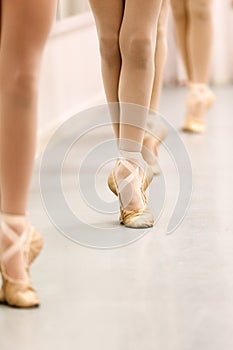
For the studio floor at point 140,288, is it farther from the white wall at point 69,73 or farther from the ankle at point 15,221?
the white wall at point 69,73

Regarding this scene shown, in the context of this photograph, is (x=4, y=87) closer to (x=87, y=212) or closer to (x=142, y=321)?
(x=142, y=321)

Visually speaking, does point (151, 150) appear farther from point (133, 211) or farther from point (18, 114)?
point (18, 114)

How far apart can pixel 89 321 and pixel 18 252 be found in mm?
183

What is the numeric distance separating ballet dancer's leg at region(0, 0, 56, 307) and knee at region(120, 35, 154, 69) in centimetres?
58

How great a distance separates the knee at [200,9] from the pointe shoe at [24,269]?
1.93 m

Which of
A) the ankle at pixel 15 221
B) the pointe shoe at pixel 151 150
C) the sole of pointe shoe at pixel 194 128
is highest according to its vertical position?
the ankle at pixel 15 221

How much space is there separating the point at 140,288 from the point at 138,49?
0.65 metres

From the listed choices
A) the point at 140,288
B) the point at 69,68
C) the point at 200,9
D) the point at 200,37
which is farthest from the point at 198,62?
the point at 140,288

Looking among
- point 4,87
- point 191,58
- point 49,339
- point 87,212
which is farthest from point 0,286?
point 191,58

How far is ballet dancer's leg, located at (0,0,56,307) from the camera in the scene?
5.14 feet

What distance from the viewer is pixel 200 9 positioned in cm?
340

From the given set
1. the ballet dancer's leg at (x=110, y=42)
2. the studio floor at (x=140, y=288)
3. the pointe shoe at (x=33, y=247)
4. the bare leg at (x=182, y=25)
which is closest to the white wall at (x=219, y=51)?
the bare leg at (x=182, y=25)

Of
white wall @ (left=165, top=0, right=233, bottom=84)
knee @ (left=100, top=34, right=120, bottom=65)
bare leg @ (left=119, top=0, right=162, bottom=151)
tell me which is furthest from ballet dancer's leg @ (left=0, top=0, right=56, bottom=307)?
A: white wall @ (left=165, top=0, right=233, bottom=84)

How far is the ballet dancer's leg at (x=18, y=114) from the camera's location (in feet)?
5.14
